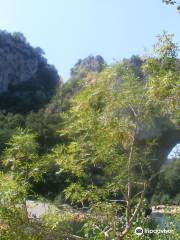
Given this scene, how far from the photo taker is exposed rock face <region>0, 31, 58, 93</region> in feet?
181

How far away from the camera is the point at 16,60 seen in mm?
58188

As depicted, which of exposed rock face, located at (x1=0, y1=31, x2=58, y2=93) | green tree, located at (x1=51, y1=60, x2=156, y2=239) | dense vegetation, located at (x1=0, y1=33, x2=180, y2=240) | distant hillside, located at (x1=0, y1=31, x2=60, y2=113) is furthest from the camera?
exposed rock face, located at (x1=0, y1=31, x2=58, y2=93)

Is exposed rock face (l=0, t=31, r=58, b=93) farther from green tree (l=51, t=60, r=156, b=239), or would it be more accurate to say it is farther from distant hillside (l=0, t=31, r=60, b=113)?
green tree (l=51, t=60, r=156, b=239)

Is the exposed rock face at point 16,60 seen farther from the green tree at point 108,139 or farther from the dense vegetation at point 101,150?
the green tree at point 108,139

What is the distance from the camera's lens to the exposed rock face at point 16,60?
2172 inches

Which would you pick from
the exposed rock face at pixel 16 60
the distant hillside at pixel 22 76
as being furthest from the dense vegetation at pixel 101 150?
the exposed rock face at pixel 16 60

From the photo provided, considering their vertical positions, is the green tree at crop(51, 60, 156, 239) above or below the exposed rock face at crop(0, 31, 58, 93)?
below

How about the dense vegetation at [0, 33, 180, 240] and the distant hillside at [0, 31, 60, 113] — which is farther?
the distant hillside at [0, 31, 60, 113]

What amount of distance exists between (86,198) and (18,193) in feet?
1.84

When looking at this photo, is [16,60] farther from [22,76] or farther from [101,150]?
[101,150]

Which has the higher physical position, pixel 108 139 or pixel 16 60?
pixel 16 60

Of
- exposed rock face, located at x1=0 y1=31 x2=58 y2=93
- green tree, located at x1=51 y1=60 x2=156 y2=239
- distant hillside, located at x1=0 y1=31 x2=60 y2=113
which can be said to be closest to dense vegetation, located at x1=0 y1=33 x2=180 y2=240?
green tree, located at x1=51 y1=60 x2=156 y2=239

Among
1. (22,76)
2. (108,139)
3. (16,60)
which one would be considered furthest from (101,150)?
(16,60)

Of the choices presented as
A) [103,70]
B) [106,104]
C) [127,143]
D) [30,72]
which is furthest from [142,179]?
[30,72]
